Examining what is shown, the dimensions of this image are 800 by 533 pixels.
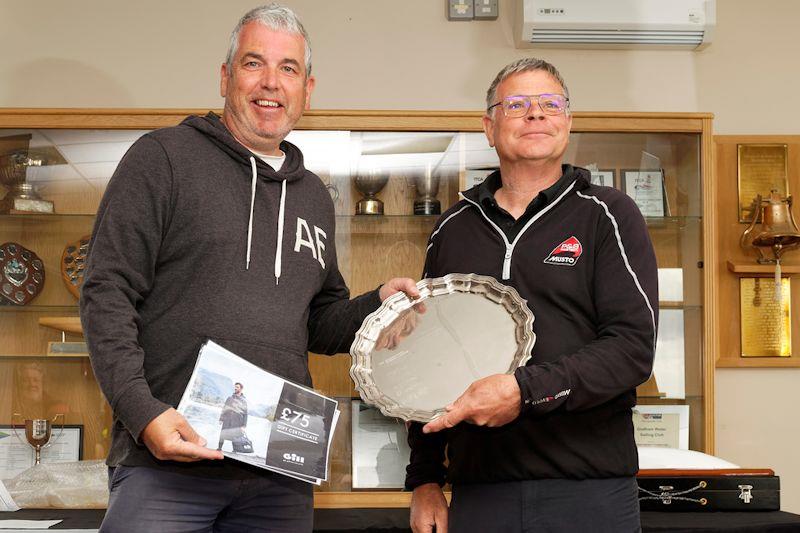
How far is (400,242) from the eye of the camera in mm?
3111

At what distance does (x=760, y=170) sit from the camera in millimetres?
3404

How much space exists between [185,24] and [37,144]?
2.60 ft

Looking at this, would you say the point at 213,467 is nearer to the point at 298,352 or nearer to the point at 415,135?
the point at 298,352

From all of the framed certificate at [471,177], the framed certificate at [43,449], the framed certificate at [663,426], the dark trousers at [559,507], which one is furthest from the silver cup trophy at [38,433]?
the framed certificate at [663,426]

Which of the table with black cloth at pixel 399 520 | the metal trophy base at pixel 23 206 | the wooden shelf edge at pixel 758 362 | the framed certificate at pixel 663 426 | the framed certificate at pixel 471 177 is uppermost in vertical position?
the framed certificate at pixel 471 177

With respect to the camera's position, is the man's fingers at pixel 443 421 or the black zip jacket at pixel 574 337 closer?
the man's fingers at pixel 443 421

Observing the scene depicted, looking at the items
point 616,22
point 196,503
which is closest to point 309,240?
point 196,503

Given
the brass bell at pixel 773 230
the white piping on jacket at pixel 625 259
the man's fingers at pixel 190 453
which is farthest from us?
the brass bell at pixel 773 230

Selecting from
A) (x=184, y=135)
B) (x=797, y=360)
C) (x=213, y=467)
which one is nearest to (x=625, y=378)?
(x=213, y=467)

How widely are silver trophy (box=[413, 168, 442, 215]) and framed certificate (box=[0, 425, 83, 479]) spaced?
4.62 feet

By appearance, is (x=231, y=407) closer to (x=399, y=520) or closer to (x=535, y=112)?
(x=535, y=112)

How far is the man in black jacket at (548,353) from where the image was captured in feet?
5.28

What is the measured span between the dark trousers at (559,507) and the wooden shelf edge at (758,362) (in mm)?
→ 1829

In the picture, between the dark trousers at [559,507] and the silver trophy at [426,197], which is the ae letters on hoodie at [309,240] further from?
the silver trophy at [426,197]
